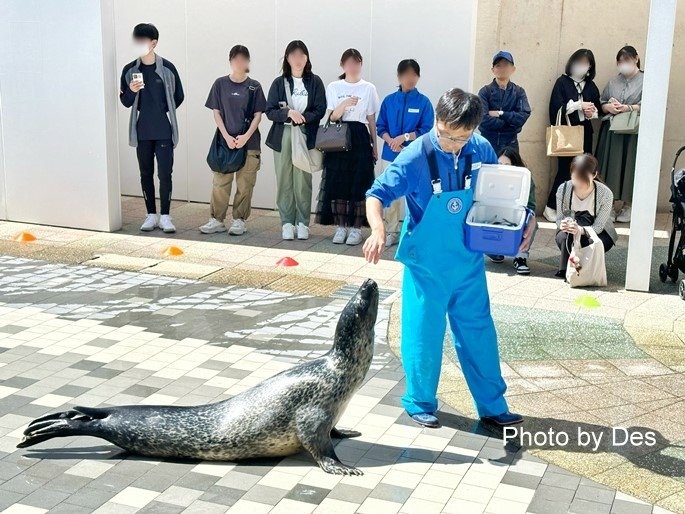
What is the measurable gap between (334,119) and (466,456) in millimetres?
5519

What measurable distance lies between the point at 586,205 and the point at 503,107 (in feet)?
6.42

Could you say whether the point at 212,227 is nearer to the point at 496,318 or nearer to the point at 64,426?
the point at 496,318

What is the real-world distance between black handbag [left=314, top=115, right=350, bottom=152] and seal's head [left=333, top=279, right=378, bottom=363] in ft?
16.3

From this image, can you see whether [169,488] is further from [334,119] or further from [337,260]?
[334,119]

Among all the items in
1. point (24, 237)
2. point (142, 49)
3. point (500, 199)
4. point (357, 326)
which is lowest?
point (24, 237)

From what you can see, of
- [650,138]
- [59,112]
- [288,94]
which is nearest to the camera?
[650,138]

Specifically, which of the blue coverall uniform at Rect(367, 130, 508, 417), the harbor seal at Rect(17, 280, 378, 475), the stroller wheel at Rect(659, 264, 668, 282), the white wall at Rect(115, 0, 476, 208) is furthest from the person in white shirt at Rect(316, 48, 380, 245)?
the harbor seal at Rect(17, 280, 378, 475)

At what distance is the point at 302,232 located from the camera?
430 inches

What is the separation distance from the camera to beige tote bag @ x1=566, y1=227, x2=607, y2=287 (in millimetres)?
9141

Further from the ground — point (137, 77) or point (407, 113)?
point (137, 77)

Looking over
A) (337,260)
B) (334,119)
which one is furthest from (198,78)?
(337,260)

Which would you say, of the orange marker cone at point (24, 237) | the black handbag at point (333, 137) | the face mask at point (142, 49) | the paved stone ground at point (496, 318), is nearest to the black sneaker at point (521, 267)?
the paved stone ground at point (496, 318)

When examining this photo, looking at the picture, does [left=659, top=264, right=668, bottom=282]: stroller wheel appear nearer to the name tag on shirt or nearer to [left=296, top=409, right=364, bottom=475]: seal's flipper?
the name tag on shirt

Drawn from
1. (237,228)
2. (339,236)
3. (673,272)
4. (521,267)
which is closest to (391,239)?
(339,236)
